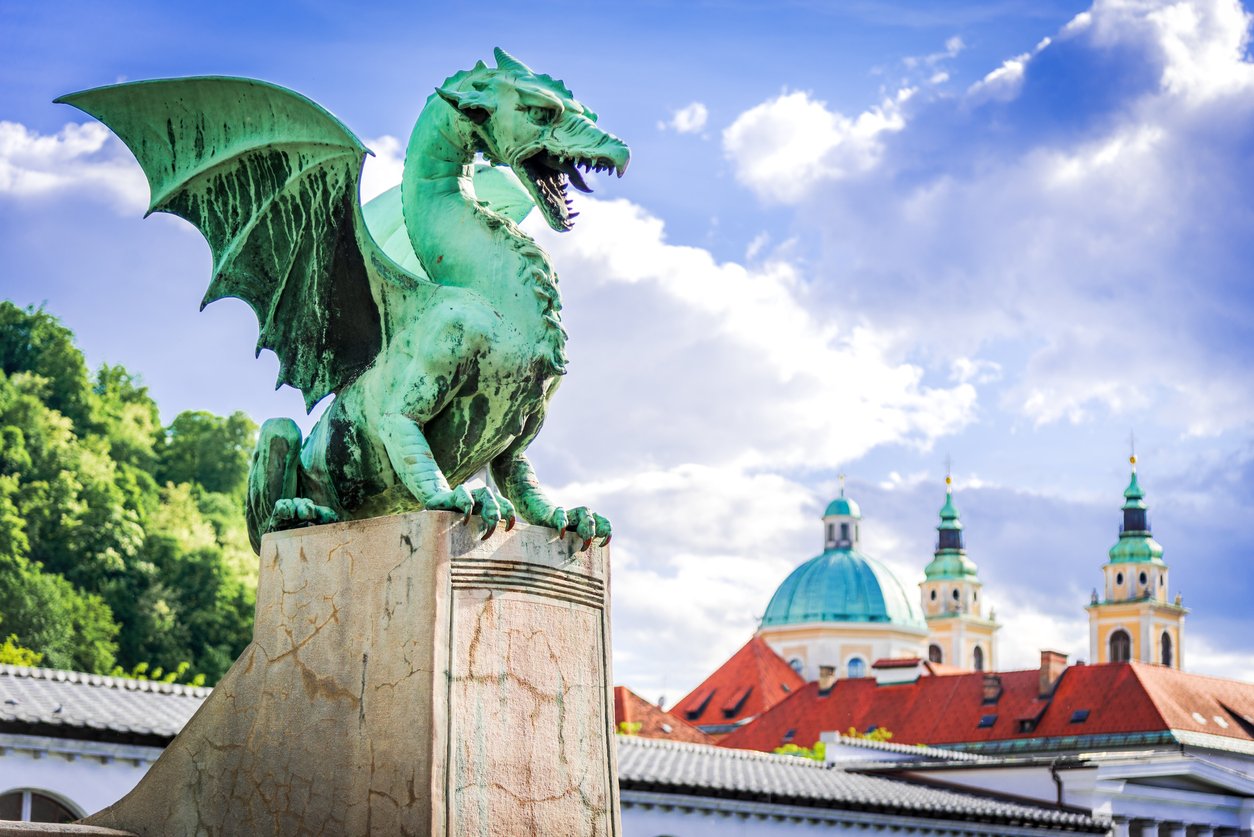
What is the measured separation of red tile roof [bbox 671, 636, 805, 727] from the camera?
297ft

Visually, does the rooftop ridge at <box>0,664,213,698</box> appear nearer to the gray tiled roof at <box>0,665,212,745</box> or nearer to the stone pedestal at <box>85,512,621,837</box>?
the gray tiled roof at <box>0,665,212,745</box>

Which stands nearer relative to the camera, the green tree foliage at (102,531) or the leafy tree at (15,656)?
the leafy tree at (15,656)

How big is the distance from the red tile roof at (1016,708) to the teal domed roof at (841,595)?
17.5 metres

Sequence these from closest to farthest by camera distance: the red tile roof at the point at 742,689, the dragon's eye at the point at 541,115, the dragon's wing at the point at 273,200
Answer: the dragon's eye at the point at 541,115
the dragon's wing at the point at 273,200
the red tile roof at the point at 742,689

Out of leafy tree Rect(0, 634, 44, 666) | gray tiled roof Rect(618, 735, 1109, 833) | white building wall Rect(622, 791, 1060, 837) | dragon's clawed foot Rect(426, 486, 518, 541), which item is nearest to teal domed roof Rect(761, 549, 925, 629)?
gray tiled roof Rect(618, 735, 1109, 833)

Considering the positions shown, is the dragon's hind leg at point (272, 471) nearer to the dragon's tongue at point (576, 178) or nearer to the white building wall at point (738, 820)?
the dragon's tongue at point (576, 178)

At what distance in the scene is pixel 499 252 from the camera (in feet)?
26.3

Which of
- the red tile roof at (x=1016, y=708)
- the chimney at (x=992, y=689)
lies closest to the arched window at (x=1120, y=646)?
the red tile roof at (x=1016, y=708)

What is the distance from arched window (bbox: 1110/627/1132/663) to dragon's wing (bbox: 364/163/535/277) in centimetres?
10427

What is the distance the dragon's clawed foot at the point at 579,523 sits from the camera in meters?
7.81

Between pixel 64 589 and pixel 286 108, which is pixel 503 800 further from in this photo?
pixel 64 589

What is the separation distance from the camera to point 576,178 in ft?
26.4

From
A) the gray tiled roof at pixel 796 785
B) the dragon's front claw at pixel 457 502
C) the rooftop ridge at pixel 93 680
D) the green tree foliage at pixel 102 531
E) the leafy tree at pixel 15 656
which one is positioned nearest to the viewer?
the dragon's front claw at pixel 457 502

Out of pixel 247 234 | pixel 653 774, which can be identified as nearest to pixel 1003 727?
pixel 653 774
